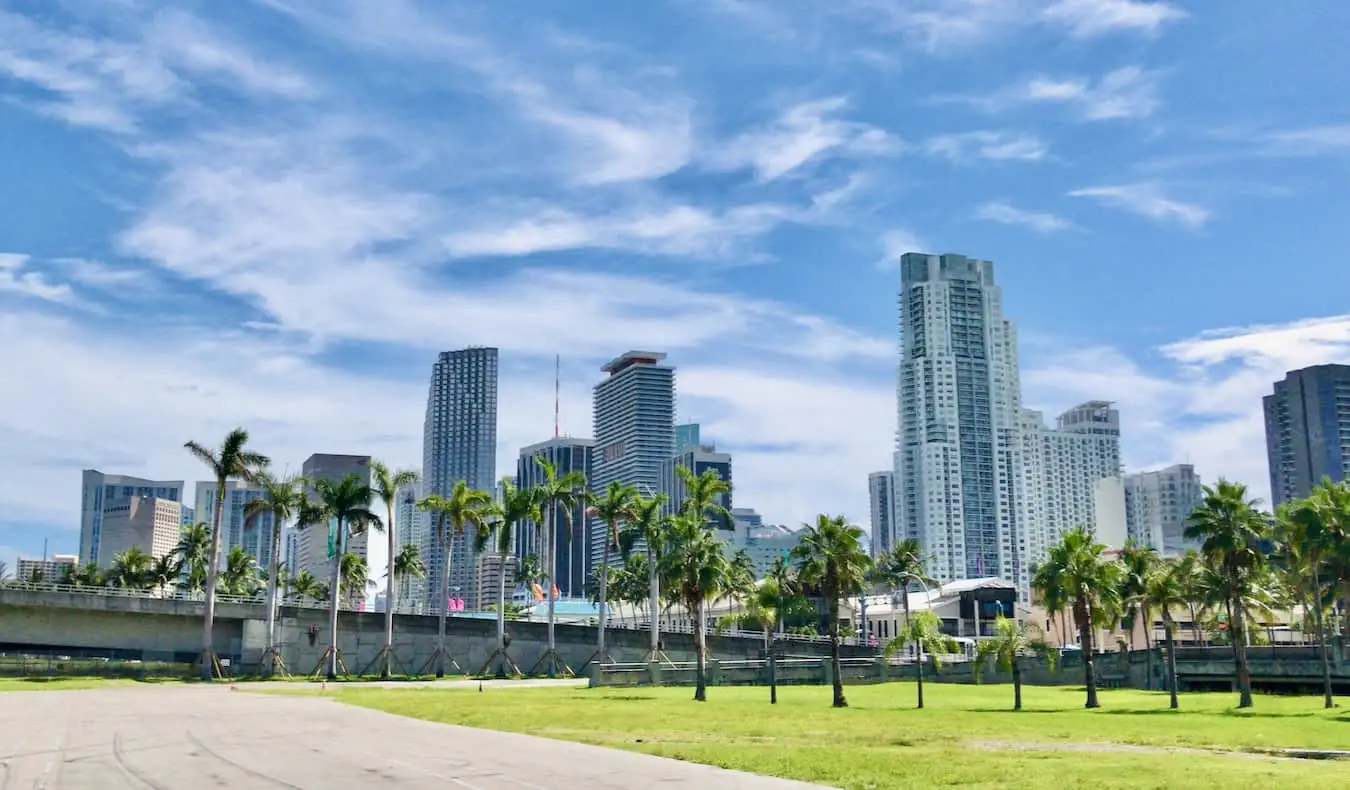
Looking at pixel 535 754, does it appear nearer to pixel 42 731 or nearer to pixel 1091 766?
pixel 1091 766

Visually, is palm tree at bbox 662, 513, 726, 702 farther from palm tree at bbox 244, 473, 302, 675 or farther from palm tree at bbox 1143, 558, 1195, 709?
palm tree at bbox 244, 473, 302, 675

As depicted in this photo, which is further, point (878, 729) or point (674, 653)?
point (674, 653)

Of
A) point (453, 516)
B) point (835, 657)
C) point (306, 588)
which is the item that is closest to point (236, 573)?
point (306, 588)

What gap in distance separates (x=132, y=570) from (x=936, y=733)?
11346 centimetres

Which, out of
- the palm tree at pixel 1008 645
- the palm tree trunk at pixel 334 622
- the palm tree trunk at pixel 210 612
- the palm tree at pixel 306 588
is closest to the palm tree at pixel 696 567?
the palm tree at pixel 1008 645

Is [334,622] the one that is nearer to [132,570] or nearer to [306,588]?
[132,570]

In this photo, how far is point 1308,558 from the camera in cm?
7175

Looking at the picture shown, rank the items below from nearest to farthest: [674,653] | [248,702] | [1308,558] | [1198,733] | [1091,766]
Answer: [1091,766] < [1198,733] < [248,702] < [1308,558] < [674,653]

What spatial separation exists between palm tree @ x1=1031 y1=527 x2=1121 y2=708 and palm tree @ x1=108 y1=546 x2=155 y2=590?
10106cm

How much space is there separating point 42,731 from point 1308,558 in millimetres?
67726

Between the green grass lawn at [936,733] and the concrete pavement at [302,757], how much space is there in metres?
2.38

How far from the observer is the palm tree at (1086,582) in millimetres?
67062

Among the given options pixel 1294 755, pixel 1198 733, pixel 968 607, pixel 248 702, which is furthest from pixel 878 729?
pixel 968 607

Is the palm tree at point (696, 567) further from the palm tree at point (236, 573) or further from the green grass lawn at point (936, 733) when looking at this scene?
the palm tree at point (236, 573)
